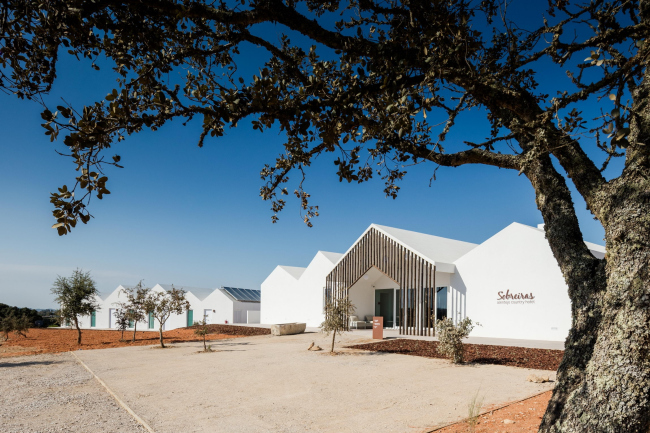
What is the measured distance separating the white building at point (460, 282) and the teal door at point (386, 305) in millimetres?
61

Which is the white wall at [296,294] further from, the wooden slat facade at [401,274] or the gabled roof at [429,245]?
the gabled roof at [429,245]

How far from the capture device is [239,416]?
21.6 ft

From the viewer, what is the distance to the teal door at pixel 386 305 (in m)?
27.2

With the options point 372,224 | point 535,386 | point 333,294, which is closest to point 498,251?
point 372,224

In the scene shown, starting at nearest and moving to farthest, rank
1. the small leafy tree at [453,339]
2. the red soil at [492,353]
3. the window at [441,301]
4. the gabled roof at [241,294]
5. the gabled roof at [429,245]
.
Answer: the red soil at [492,353]
the small leafy tree at [453,339]
the window at [441,301]
the gabled roof at [429,245]
the gabled roof at [241,294]

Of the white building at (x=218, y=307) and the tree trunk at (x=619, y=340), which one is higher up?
the tree trunk at (x=619, y=340)

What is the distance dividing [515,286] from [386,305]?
975cm

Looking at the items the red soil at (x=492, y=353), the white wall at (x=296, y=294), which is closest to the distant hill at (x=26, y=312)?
the white wall at (x=296, y=294)

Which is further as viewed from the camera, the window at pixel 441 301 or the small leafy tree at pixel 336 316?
the window at pixel 441 301

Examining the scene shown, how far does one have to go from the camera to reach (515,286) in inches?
756

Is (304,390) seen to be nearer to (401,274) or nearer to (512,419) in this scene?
(512,419)

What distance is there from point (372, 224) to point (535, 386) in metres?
16.3

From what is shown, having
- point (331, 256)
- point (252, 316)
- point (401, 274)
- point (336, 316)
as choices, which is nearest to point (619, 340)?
point (336, 316)

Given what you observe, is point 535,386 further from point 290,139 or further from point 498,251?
point 498,251
